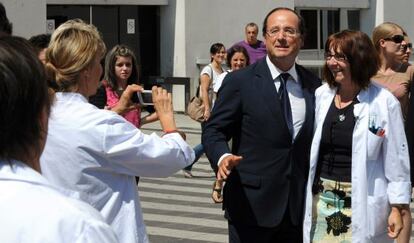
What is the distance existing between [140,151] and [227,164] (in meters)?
1.06

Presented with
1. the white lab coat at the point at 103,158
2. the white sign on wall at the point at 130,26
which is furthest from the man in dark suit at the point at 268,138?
the white sign on wall at the point at 130,26

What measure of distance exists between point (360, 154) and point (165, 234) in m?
4.50

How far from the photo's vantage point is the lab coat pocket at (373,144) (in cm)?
502

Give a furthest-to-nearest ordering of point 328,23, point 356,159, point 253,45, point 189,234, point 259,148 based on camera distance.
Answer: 1. point 328,23
2. point 253,45
3. point 189,234
4. point 259,148
5. point 356,159

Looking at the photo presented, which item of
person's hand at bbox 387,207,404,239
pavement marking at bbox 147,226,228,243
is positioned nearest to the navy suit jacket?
person's hand at bbox 387,207,404,239

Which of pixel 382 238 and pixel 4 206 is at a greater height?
pixel 4 206

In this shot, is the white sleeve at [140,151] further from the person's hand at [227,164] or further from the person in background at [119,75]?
the person in background at [119,75]

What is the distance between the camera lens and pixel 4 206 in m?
1.96

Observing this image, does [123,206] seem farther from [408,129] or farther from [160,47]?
[160,47]

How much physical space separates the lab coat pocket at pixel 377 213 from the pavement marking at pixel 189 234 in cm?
383

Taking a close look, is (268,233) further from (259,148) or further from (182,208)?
(182,208)

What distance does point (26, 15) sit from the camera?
1756cm

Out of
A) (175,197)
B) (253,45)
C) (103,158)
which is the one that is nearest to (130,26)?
(253,45)

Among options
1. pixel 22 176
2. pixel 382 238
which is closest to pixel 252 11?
pixel 382 238
